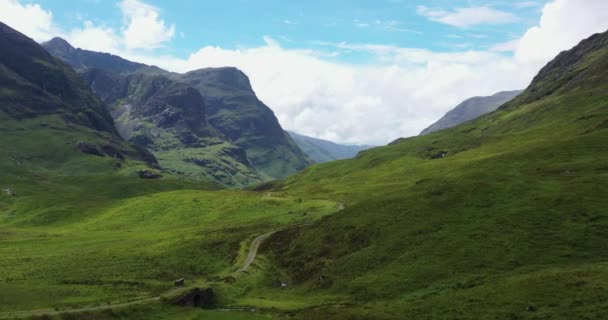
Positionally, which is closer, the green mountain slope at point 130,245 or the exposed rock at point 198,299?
the exposed rock at point 198,299

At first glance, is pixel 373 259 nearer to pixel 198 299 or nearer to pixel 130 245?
pixel 198 299

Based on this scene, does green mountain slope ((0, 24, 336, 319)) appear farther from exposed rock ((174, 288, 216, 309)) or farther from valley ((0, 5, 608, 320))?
exposed rock ((174, 288, 216, 309))

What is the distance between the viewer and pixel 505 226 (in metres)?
77.9

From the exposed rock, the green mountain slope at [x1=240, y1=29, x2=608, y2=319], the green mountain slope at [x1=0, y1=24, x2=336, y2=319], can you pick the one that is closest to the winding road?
the green mountain slope at [x1=0, y1=24, x2=336, y2=319]

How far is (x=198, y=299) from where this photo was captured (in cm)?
6825

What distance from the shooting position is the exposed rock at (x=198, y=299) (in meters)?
66.4

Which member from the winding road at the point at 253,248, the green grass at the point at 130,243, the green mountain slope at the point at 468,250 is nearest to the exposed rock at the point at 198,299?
the green mountain slope at the point at 468,250

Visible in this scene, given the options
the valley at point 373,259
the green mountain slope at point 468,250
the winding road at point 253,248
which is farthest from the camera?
the winding road at point 253,248

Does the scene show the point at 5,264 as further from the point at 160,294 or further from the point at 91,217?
the point at 91,217

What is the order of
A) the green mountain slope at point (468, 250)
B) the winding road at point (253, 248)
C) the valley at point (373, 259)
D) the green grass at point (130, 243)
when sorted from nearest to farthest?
the green mountain slope at point (468, 250) < the valley at point (373, 259) < the green grass at point (130, 243) < the winding road at point (253, 248)

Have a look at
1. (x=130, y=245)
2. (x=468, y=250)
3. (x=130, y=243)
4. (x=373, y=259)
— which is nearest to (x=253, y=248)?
(x=373, y=259)

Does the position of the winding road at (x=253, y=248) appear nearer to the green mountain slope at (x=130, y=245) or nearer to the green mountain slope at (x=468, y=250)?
the green mountain slope at (x=130, y=245)

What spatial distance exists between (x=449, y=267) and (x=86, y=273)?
6004 cm

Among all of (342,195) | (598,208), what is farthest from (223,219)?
(598,208)
